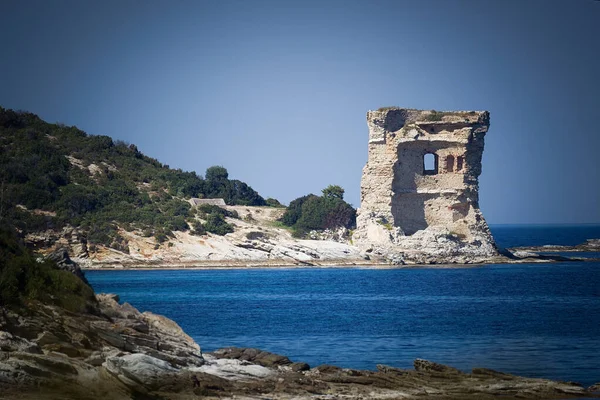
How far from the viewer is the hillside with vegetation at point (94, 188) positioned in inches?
1791

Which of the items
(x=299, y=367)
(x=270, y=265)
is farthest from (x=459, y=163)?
(x=299, y=367)

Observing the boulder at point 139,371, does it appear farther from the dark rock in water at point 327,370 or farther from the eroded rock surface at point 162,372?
the dark rock in water at point 327,370


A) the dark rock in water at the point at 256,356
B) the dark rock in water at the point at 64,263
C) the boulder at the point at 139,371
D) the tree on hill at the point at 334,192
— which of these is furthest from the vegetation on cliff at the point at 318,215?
the boulder at the point at 139,371

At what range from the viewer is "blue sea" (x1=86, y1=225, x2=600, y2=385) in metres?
19.8

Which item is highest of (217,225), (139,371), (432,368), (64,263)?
(217,225)

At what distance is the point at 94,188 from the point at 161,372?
37.1 metres

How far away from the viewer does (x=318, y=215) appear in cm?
5441

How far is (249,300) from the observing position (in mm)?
31656

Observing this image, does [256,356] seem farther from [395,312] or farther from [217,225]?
[217,225]

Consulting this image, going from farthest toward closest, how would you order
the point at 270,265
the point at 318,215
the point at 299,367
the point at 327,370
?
1. the point at 318,215
2. the point at 270,265
3. the point at 299,367
4. the point at 327,370

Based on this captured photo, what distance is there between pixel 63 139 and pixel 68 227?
11.8 metres

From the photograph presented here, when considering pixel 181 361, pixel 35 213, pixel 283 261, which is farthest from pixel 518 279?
pixel 181 361

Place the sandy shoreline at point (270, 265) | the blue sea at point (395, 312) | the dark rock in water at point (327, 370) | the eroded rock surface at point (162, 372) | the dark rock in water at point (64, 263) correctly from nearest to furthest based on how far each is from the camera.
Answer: the eroded rock surface at point (162, 372) → the dark rock in water at point (327, 370) → the dark rock in water at point (64, 263) → the blue sea at point (395, 312) → the sandy shoreline at point (270, 265)

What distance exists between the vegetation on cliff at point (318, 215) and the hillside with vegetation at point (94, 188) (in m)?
4.33
